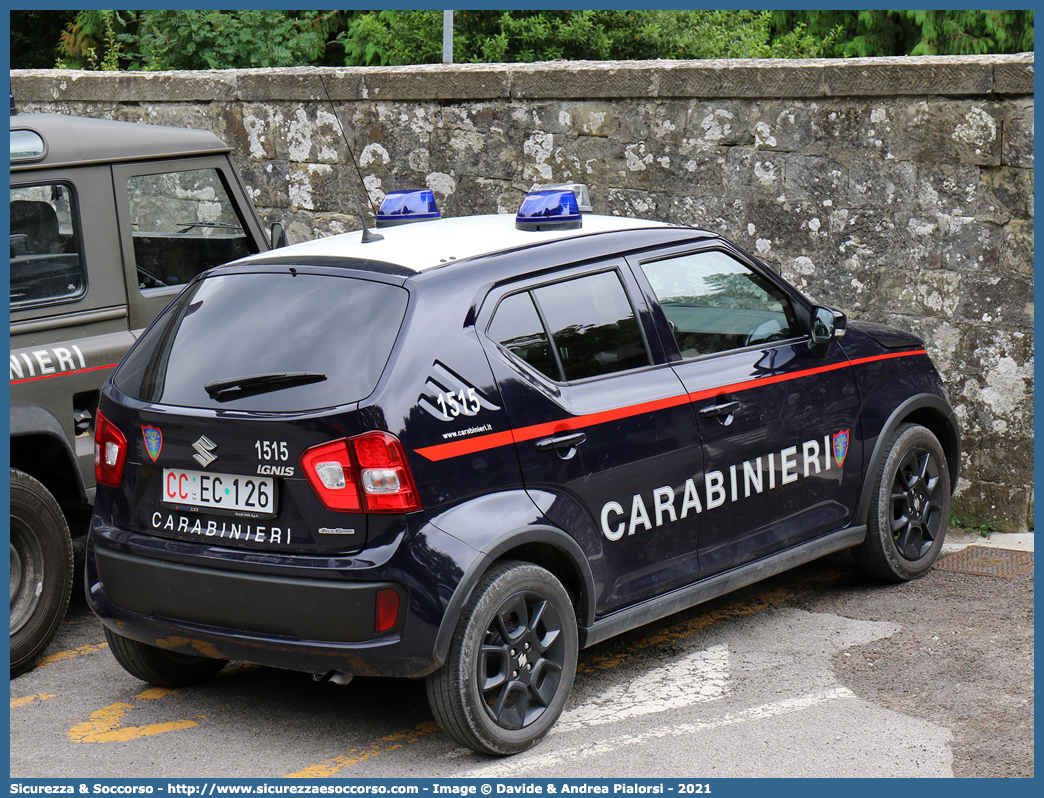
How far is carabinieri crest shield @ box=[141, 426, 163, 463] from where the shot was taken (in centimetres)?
413

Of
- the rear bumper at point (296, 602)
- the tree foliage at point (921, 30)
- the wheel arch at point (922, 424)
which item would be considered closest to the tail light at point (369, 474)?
the rear bumper at point (296, 602)

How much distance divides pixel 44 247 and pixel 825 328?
3437 millimetres

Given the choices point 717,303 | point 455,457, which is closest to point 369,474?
point 455,457

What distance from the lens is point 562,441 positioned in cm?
419

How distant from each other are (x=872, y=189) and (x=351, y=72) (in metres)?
3.86

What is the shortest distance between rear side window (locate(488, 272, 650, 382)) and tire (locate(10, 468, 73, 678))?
2.14 metres

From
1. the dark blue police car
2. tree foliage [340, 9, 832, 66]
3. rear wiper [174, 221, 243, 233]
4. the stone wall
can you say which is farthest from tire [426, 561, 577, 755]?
tree foliage [340, 9, 832, 66]

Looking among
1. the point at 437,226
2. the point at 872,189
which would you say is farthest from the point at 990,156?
the point at 437,226

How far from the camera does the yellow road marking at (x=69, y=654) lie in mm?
5129

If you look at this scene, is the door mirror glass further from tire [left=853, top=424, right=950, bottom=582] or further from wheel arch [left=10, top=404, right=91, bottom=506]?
wheel arch [left=10, top=404, right=91, bottom=506]

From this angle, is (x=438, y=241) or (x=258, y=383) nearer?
(x=258, y=383)

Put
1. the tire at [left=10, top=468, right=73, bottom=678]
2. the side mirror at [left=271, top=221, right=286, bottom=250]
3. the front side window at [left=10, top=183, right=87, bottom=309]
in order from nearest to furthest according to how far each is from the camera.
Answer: the tire at [left=10, top=468, right=73, bottom=678]
the front side window at [left=10, top=183, right=87, bottom=309]
the side mirror at [left=271, top=221, right=286, bottom=250]

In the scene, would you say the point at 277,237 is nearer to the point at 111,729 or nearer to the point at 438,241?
the point at 438,241

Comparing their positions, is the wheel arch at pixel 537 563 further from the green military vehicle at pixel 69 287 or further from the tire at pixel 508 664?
the green military vehicle at pixel 69 287
